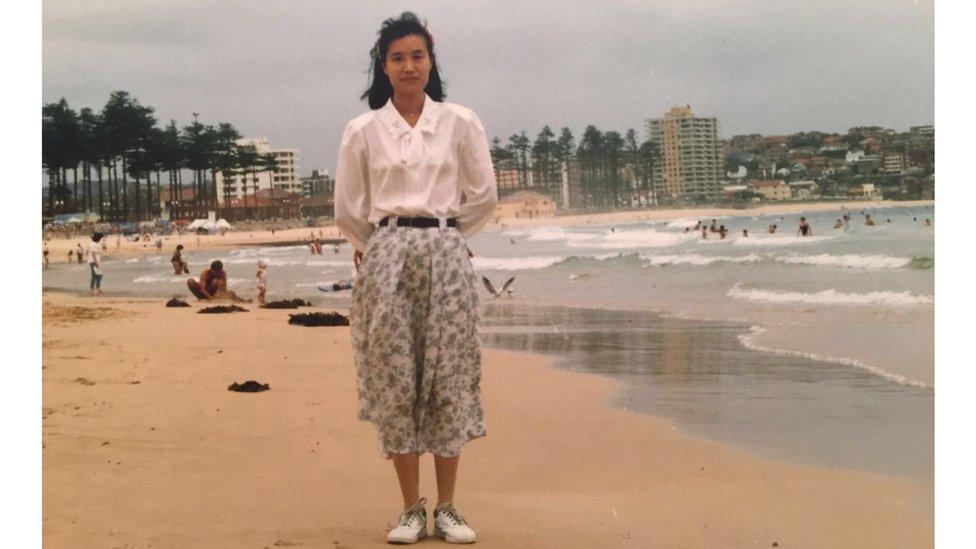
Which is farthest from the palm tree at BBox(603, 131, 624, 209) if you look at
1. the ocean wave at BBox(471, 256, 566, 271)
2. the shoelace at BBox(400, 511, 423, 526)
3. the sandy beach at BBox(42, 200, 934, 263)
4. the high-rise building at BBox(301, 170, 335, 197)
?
the shoelace at BBox(400, 511, 423, 526)

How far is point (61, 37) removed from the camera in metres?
3.55

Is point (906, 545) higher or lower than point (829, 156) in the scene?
lower

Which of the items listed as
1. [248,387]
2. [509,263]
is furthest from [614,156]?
[248,387]

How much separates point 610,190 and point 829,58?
93 cm

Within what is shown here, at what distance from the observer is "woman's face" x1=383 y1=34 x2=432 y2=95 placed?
8.38 ft

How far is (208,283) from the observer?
4.94 meters

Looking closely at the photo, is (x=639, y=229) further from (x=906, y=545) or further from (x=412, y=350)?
(x=412, y=350)

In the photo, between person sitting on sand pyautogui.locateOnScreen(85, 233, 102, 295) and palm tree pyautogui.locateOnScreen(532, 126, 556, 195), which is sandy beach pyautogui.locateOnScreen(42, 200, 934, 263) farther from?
palm tree pyautogui.locateOnScreen(532, 126, 556, 195)

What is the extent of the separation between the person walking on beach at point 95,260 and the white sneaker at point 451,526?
1926mm

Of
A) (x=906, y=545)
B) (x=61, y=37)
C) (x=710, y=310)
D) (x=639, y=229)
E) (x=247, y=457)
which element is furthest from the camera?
(x=710, y=310)

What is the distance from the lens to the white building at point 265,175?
3.75 meters

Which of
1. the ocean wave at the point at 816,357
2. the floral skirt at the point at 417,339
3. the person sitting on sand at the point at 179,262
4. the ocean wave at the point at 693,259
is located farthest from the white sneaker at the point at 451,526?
the ocean wave at the point at 693,259

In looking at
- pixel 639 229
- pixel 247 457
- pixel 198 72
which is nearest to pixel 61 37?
pixel 198 72

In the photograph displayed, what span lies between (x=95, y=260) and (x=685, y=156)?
2126mm
